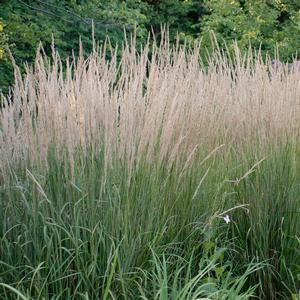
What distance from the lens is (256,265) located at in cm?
413

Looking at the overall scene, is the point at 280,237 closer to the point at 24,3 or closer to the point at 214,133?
the point at 214,133

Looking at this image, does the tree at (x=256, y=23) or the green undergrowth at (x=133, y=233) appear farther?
the tree at (x=256, y=23)

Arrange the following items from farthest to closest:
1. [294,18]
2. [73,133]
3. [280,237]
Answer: [294,18] → [280,237] → [73,133]

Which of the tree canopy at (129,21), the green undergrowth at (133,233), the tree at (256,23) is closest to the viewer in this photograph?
the green undergrowth at (133,233)

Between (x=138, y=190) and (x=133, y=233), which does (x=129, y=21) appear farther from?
(x=133, y=233)

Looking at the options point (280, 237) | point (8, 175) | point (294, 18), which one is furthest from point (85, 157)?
point (294, 18)

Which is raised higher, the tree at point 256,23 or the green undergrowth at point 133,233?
the green undergrowth at point 133,233

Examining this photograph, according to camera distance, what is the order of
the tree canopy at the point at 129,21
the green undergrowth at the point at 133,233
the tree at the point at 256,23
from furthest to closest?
the tree at the point at 256,23 → the tree canopy at the point at 129,21 → the green undergrowth at the point at 133,233

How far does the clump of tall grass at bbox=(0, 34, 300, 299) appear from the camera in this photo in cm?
352

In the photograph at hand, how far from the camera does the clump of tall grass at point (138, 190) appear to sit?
3523mm

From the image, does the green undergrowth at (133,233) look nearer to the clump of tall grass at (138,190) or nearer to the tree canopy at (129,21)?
the clump of tall grass at (138,190)

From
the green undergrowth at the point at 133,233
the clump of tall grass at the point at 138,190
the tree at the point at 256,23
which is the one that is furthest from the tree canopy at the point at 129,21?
the green undergrowth at the point at 133,233

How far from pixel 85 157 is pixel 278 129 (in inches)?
62.5

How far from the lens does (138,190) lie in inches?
149
